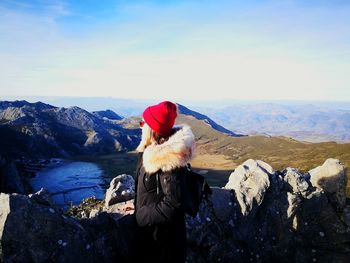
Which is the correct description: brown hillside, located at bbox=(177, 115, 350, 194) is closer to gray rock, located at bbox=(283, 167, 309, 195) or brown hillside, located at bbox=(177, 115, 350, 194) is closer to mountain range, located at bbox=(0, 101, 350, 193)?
mountain range, located at bbox=(0, 101, 350, 193)

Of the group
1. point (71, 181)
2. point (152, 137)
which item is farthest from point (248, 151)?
point (152, 137)

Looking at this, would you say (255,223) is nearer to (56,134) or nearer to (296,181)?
(296,181)

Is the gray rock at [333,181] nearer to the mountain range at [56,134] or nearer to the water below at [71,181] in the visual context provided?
the water below at [71,181]

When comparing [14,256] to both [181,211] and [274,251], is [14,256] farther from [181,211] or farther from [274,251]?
[274,251]

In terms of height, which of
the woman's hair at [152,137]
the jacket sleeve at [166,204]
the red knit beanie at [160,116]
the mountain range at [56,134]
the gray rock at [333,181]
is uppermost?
the red knit beanie at [160,116]

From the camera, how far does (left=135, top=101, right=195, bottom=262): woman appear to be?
6.83 m

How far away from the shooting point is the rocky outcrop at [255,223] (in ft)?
32.1

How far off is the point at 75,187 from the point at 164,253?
7344 cm

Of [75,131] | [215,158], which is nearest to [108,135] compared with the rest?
[75,131]

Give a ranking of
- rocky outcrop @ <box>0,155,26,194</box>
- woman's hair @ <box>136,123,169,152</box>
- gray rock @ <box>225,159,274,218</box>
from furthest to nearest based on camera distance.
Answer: rocky outcrop @ <box>0,155,26,194</box> < gray rock @ <box>225,159,274,218</box> < woman's hair @ <box>136,123,169,152</box>

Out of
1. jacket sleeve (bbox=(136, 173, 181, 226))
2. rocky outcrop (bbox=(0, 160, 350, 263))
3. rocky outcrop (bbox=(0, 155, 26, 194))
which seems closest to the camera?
jacket sleeve (bbox=(136, 173, 181, 226))

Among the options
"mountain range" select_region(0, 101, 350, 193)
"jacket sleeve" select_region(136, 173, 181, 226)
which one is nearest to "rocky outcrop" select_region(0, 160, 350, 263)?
"jacket sleeve" select_region(136, 173, 181, 226)

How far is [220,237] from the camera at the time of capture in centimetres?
1173

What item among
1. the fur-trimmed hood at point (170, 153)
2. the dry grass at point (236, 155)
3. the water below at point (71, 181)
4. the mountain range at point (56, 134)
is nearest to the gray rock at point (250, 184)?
the fur-trimmed hood at point (170, 153)
